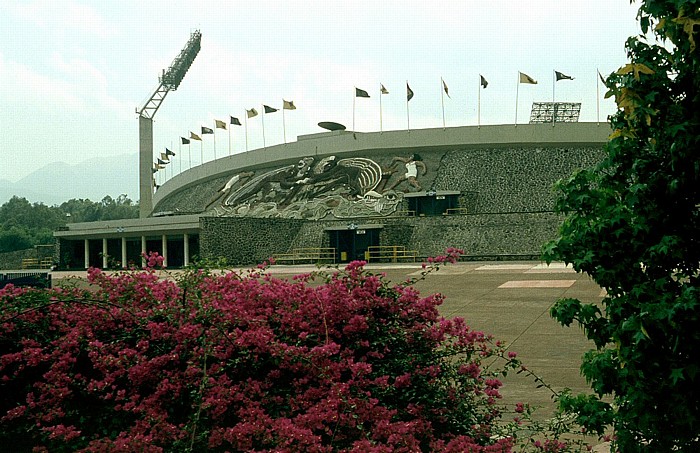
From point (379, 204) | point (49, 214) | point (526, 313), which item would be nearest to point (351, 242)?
point (379, 204)

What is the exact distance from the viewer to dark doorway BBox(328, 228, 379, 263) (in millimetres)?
38906

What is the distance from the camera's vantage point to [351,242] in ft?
128

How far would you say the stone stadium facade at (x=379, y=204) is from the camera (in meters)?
36.5

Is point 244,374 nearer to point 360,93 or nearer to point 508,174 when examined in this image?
point 508,174

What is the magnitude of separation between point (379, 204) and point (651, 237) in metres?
38.1

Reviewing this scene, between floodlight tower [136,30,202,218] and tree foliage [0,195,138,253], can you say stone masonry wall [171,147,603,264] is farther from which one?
tree foliage [0,195,138,253]

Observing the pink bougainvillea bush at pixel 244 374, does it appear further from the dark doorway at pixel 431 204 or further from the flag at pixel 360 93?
the flag at pixel 360 93

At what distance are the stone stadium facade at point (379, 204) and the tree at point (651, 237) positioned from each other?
3135cm

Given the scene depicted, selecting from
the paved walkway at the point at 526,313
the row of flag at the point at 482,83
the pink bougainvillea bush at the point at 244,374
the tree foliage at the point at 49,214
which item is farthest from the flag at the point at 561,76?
the tree foliage at the point at 49,214

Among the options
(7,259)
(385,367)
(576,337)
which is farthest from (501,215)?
(7,259)

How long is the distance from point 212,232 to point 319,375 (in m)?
31.2

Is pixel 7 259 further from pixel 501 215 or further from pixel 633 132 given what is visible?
pixel 633 132

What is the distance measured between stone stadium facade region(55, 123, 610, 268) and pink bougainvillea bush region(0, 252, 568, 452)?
2890 centimetres

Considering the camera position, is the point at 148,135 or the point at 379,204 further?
the point at 148,135
